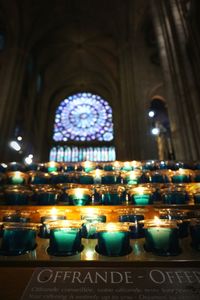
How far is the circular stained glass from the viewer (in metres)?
14.6

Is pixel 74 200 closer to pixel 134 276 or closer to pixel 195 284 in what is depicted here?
pixel 134 276

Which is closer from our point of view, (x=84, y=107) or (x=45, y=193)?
(x=45, y=193)

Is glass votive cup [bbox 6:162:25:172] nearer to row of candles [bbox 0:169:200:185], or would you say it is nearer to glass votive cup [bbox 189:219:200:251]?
row of candles [bbox 0:169:200:185]

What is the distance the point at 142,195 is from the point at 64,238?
749 millimetres

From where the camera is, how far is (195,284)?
32.8 inches

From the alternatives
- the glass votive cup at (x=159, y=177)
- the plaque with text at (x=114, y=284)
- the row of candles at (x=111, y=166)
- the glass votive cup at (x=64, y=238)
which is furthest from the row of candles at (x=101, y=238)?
the row of candles at (x=111, y=166)

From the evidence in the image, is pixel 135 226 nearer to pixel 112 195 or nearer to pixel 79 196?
pixel 112 195

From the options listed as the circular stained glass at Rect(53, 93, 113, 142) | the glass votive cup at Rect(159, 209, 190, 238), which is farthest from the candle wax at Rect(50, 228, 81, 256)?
the circular stained glass at Rect(53, 93, 113, 142)

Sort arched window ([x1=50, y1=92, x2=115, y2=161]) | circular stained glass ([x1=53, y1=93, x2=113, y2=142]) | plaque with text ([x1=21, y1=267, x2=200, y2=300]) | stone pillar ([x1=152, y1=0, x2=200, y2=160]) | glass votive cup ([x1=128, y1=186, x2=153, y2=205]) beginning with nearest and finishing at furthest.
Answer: plaque with text ([x1=21, y1=267, x2=200, y2=300]) → glass votive cup ([x1=128, y1=186, x2=153, y2=205]) → stone pillar ([x1=152, y1=0, x2=200, y2=160]) → arched window ([x1=50, y1=92, x2=115, y2=161]) → circular stained glass ([x1=53, y1=93, x2=113, y2=142])

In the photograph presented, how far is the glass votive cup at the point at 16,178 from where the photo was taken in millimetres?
2223

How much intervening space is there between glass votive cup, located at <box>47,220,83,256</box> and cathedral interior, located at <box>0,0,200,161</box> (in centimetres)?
334

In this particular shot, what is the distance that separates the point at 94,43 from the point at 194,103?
10802 millimetres

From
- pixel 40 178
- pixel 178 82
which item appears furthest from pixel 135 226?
pixel 178 82

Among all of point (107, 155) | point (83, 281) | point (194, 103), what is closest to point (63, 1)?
point (107, 155)
